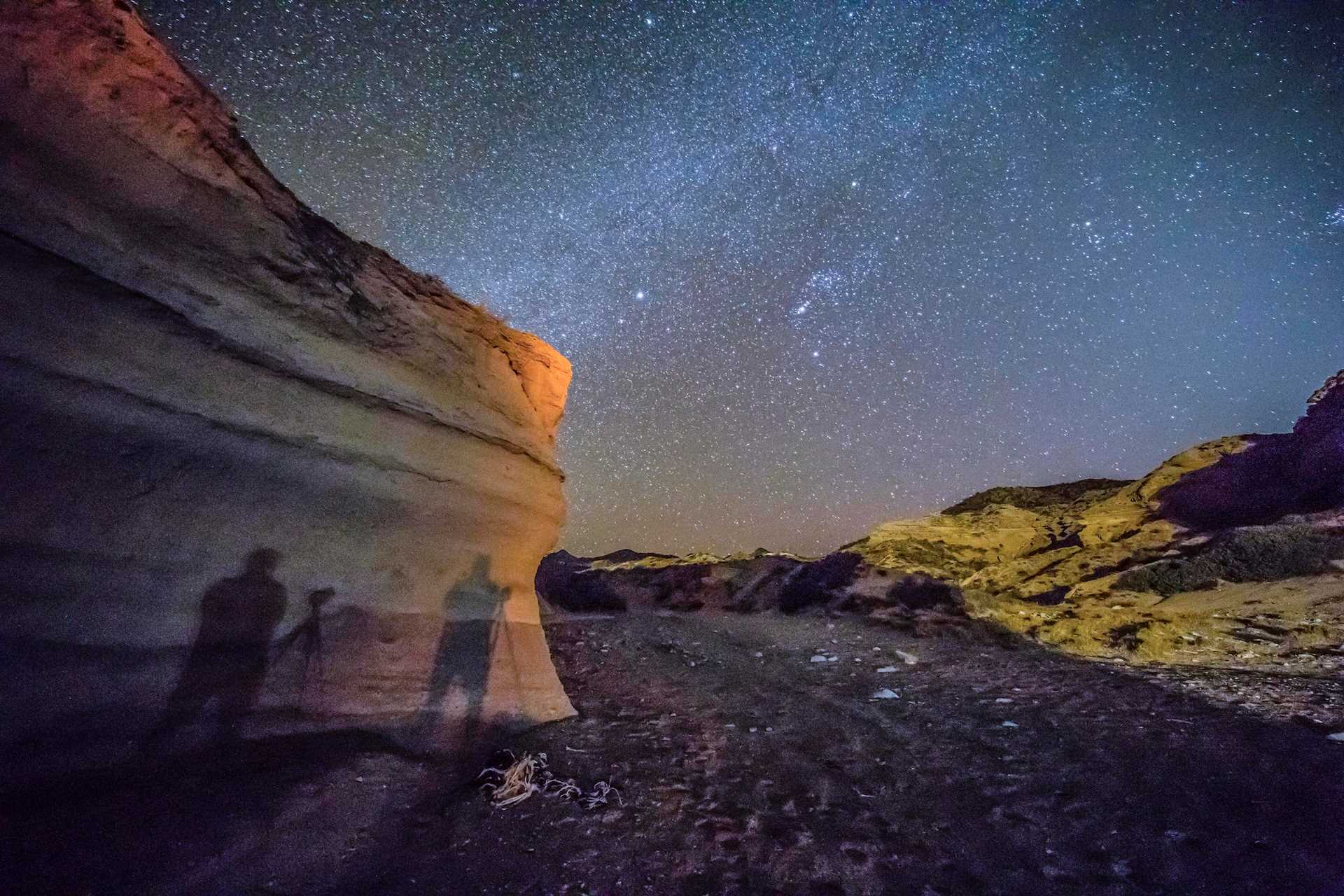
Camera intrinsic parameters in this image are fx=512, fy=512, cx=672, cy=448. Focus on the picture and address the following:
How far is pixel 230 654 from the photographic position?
3.40 metres

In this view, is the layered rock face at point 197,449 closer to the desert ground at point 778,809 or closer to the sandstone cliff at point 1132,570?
the desert ground at point 778,809

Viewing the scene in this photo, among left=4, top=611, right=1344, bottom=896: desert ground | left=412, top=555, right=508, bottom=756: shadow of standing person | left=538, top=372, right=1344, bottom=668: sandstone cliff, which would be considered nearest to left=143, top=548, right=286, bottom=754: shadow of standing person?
left=4, top=611, right=1344, bottom=896: desert ground

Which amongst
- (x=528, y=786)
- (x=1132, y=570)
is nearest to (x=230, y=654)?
(x=528, y=786)

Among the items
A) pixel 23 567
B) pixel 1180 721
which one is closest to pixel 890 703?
pixel 1180 721

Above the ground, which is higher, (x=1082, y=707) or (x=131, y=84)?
(x=131, y=84)

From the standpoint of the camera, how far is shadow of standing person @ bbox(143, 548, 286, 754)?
310 centimetres

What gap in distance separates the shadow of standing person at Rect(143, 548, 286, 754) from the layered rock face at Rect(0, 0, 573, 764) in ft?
0.04

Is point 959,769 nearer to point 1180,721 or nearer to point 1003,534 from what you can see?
point 1180,721

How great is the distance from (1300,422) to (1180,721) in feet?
34.4

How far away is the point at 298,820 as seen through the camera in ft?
8.91

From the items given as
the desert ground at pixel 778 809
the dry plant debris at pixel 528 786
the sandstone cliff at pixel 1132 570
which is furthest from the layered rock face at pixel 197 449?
the sandstone cliff at pixel 1132 570

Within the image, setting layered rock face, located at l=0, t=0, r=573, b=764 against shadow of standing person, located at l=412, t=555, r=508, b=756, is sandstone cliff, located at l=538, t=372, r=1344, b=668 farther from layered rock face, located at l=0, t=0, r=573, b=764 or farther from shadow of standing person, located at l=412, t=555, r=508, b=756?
layered rock face, located at l=0, t=0, r=573, b=764

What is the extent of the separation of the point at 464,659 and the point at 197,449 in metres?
2.62

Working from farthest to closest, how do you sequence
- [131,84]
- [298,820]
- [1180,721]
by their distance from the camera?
[1180,721]
[131,84]
[298,820]
